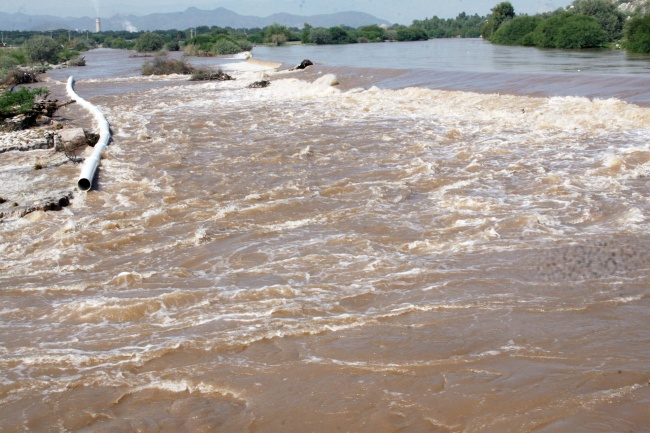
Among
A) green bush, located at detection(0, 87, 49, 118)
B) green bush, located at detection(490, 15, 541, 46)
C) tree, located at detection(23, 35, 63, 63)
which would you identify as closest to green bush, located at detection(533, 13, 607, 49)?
green bush, located at detection(490, 15, 541, 46)

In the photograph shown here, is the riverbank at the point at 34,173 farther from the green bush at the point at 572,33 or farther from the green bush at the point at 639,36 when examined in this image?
the green bush at the point at 572,33

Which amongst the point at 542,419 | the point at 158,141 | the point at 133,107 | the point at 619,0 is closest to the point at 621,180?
the point at 542,419

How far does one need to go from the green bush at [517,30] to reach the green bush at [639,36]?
17.2 meters

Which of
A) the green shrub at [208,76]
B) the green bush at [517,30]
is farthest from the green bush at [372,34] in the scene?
the green shrub at [208,76]

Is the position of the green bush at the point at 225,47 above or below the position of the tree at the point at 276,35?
below

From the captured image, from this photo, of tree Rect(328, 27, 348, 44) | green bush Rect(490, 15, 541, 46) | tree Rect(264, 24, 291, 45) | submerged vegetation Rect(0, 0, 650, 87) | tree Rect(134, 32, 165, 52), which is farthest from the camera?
tree Rect(264, 24, 291, 45)

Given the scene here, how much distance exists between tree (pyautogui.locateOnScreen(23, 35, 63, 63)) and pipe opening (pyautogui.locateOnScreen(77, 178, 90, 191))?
41485 millimetres

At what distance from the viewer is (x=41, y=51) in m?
45.3

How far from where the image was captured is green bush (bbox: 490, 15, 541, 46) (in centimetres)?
5444

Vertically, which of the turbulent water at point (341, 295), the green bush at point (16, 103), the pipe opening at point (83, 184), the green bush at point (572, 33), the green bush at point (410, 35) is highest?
the green bush at point (410, 35)

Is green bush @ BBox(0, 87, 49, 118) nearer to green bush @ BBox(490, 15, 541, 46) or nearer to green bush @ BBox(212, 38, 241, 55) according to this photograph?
green bush @ BBox(212, 38, 241, 55)

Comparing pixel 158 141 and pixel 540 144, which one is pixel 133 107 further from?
pixel 540 144

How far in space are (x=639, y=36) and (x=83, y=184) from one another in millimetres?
34537

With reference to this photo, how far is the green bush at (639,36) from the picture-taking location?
110 ft
